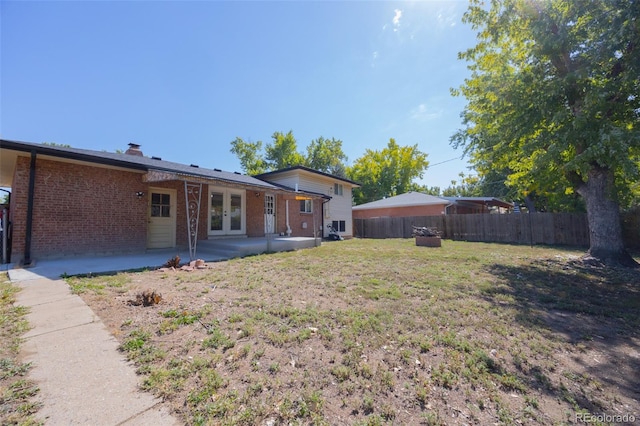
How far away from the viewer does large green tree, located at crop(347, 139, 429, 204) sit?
33.7 m

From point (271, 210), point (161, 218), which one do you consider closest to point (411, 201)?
point (271, 210)

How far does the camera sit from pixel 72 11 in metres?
6.65

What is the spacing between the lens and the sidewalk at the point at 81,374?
1657 mm

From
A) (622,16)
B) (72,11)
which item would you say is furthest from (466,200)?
(72,11)

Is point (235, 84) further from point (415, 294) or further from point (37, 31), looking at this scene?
point (415, 294)

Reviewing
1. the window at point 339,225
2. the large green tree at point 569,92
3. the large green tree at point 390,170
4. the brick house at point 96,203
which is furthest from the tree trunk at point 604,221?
the large green tree at point 390,170

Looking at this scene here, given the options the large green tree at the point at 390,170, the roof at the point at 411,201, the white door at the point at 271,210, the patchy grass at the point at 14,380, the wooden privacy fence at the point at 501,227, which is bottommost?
the patchy grass at the point at 14,380

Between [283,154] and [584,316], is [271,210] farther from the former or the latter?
[283,154]

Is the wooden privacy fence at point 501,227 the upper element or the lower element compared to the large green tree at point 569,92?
lower

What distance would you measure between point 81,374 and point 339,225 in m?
16.1

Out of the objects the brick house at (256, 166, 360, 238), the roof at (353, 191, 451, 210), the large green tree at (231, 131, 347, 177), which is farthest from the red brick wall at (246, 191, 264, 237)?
the large green tree at (231, 131, 347, 177)

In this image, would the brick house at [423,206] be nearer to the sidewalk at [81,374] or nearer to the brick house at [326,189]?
the brick house at [326,189]

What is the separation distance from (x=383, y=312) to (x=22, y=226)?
8964mm
